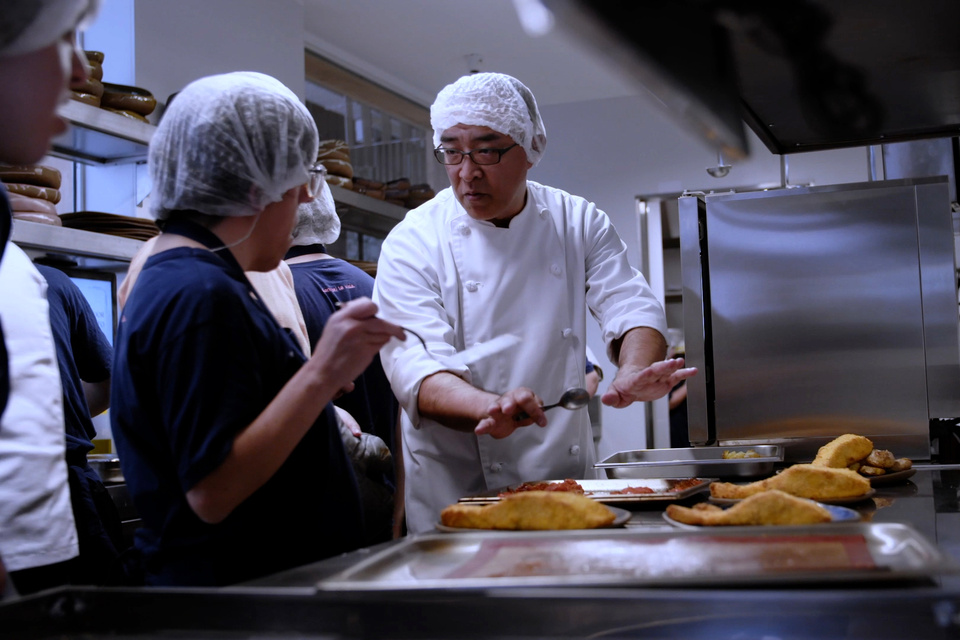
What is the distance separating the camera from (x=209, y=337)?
106 cm

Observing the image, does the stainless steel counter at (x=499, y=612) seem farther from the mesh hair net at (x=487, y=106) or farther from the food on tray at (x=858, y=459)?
the mesh hair net at (x=487, y=106)

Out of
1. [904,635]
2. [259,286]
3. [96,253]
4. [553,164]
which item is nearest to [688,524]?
[904,635]

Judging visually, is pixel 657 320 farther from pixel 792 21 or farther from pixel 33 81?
pixel 33 81

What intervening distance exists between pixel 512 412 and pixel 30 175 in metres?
1.91

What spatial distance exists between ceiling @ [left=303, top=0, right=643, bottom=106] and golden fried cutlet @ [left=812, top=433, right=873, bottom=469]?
3282 mm

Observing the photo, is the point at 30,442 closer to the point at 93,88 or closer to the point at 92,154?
the point at 93,88

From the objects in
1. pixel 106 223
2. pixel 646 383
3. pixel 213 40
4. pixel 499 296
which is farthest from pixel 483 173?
pixel 213 40

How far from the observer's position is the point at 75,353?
8.40 ft

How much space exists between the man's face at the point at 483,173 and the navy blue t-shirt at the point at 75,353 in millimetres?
1171

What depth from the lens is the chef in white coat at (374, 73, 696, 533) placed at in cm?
190

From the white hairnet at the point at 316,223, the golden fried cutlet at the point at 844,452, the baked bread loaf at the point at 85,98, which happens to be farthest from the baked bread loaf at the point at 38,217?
the golden fried cutlet at the point at 844,452

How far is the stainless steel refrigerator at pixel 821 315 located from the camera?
220 cm

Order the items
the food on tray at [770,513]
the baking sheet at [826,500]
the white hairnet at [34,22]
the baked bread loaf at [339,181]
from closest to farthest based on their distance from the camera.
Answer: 1. the white hairnet at [34,22]
2. the food on tray at [770,513]
3. the baking sheet at [826,500]
4. the baked bread loaf at [339,181]

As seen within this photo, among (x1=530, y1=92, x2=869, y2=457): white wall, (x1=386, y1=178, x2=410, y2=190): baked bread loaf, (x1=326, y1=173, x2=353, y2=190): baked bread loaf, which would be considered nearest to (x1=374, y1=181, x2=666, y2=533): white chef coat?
(x1=326, y1=173, x2=353, y2=190): baked bread loaf
